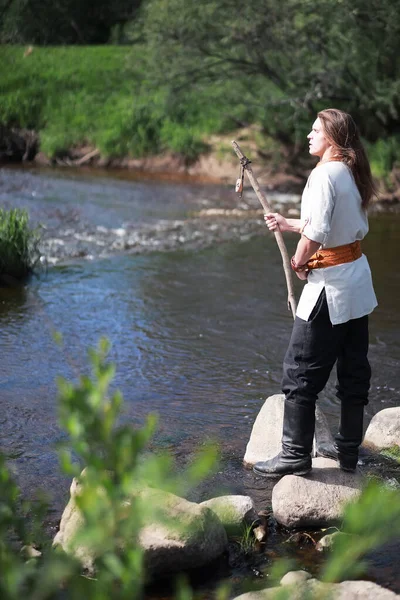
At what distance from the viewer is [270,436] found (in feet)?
17.5

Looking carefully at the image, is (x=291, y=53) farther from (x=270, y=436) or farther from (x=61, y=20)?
(x=270, y=436)

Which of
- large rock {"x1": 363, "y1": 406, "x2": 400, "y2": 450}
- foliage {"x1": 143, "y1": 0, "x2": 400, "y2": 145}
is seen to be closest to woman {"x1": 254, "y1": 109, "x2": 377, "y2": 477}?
large rock {"x1": 363, "y1": 406, "x2": 400, "y2": 450}

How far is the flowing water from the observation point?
19.2 ft

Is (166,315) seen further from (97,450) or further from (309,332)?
(97,450)

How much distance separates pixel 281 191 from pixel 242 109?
8.59 ft

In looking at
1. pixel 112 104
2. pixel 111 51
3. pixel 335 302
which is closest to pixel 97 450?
pixel 335 302

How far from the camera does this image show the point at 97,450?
190 centimetres

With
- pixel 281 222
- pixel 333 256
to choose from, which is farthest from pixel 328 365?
pixel 281 222

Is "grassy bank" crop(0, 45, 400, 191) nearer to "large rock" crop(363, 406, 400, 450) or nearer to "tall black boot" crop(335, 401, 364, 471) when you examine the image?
"large rock" crop(363, 406, 400, 450)

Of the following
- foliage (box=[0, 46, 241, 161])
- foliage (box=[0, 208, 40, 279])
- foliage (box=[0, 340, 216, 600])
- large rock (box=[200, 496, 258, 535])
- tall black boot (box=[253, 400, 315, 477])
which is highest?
foliage (box=[0, 340, 216, 600])

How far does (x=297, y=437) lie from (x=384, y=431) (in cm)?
111

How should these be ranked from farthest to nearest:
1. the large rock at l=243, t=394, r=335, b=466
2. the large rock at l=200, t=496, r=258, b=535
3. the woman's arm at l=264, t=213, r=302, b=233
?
the large rock at l=243, t=394, r=335, b=466, the woman's arm at l=264, t=213, r=302, b=233, the large rock at l=200, t=496, r=258, b=535

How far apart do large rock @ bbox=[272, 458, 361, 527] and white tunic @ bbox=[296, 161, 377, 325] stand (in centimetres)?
85

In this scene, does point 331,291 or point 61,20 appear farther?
point 61,20
